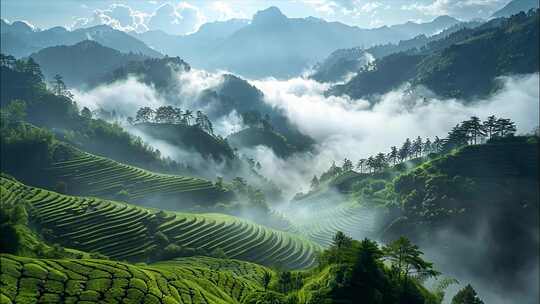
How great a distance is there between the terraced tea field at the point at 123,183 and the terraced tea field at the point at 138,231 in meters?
32.2

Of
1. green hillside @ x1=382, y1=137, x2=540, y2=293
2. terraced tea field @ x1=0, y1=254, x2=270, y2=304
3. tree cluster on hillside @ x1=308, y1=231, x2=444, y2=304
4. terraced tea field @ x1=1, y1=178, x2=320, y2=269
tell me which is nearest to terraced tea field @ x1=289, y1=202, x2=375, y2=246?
green hillside @ x1=382, y1=137, x2=540, y2=293

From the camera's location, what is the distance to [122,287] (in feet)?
137

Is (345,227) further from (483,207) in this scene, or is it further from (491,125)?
(491,125)

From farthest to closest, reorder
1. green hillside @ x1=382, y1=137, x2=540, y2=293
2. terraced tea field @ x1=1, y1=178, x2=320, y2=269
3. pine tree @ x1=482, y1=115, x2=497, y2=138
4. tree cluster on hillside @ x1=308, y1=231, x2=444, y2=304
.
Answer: pine tree @ x1=482, y1=115, x2=497, y2=138 < green hillside @ x1=382, y1=137, x2=540, y2=293 < terraced tea field @ x1=1, y1=178, x2=320, y2=269 < tree cluster on hillside @ x1=308, y1=231, x2=444, y2=304

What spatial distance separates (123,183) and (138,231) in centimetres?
5486

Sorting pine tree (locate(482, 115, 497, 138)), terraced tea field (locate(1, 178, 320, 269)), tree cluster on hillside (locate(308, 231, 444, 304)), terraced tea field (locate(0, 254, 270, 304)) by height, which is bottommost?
terraced tea field (locate(0, 254, 270, 304))

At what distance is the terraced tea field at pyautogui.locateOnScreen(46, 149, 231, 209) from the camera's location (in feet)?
527

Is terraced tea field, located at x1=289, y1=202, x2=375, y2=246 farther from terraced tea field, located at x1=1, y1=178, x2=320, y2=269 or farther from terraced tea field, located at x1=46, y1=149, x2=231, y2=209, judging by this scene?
terraced tea field, located at x1=46, y1=149, x2=231, y2=209

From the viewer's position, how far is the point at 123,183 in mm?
166500

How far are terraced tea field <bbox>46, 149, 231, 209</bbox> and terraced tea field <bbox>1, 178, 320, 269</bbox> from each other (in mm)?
32161

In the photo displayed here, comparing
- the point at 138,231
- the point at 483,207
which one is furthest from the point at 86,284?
the point at 483,207

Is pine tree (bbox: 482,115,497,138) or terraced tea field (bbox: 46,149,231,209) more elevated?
pine tree (bbox: 482,115,497,138)

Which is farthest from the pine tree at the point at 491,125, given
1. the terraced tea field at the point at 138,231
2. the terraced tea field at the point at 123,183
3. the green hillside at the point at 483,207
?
the terraced tea field at the point at 123,183

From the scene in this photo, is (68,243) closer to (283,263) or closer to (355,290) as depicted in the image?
(283,263)
